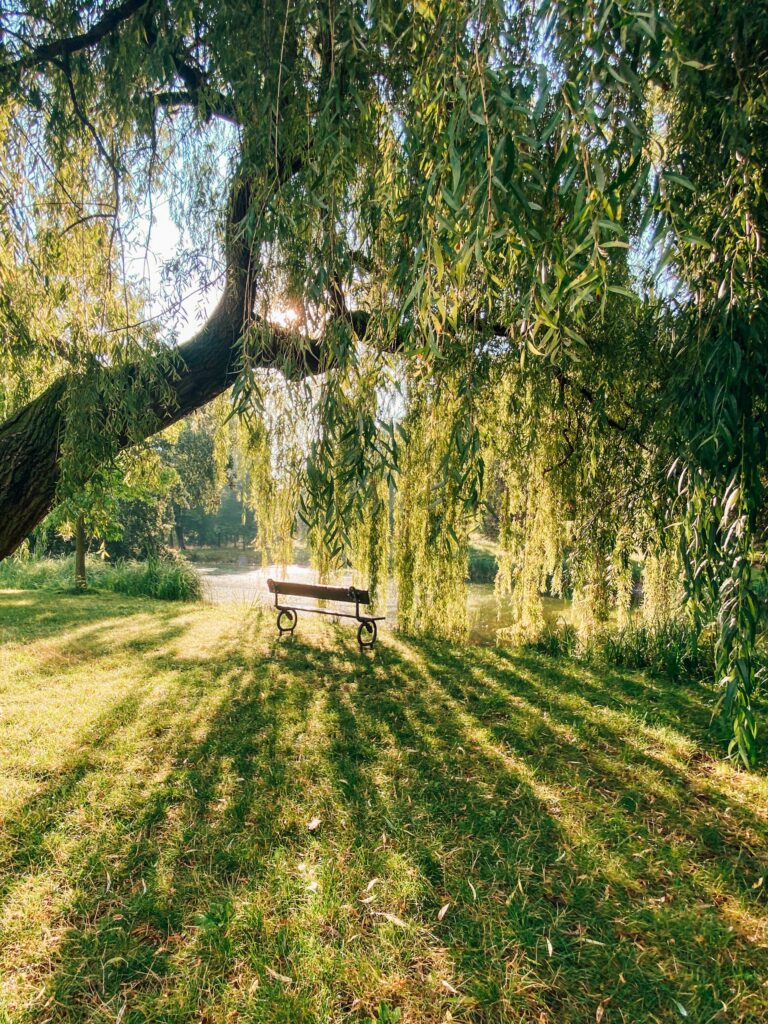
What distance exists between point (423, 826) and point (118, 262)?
3.32m

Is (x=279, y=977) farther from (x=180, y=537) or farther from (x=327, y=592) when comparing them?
(x=180, y=537)

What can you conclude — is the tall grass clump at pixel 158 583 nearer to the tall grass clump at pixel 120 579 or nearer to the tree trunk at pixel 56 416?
the tall grass clump at pixel 120 579

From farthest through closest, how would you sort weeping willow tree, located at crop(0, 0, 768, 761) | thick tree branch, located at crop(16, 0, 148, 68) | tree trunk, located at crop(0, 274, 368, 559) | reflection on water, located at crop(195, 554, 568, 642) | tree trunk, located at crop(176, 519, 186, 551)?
tree trunk, located at crop(176, 519, 186, 551) < reflection on water, located at crop(195, 554, 568, 642) < tree trunk, located at crop(0, 274, 368, 559) < thick tree branch, located at crop(16, 0, 148, 68) < weeping willow tree, located at crop(0, 0, 768, 761)

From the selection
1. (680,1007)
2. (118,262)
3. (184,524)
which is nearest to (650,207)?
(680,1007)

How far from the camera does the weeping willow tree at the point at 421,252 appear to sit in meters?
1.38

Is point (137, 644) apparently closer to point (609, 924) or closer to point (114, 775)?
point (114, 775)

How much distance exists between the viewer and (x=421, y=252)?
144cm

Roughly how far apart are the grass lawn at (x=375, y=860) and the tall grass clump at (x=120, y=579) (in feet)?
18.9

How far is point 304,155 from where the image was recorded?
6.61 feet

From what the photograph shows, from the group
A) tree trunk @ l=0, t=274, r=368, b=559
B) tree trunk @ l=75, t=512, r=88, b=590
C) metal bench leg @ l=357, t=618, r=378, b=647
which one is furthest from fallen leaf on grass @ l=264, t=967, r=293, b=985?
tree trunk @ l=75, t=512, r=88, b=590

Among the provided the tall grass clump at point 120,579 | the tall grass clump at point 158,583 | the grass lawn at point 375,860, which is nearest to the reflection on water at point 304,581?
the tall grass clump at point 158,583

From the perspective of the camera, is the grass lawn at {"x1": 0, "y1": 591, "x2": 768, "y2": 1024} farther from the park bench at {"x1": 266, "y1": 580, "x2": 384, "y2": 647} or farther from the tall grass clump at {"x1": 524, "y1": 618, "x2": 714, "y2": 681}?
the park bench at {"x1": 266, "y1": 580, "x2": 384, "y2": 647}

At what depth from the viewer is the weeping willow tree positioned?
1383 mm

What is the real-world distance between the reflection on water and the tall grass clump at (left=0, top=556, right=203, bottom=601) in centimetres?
59
